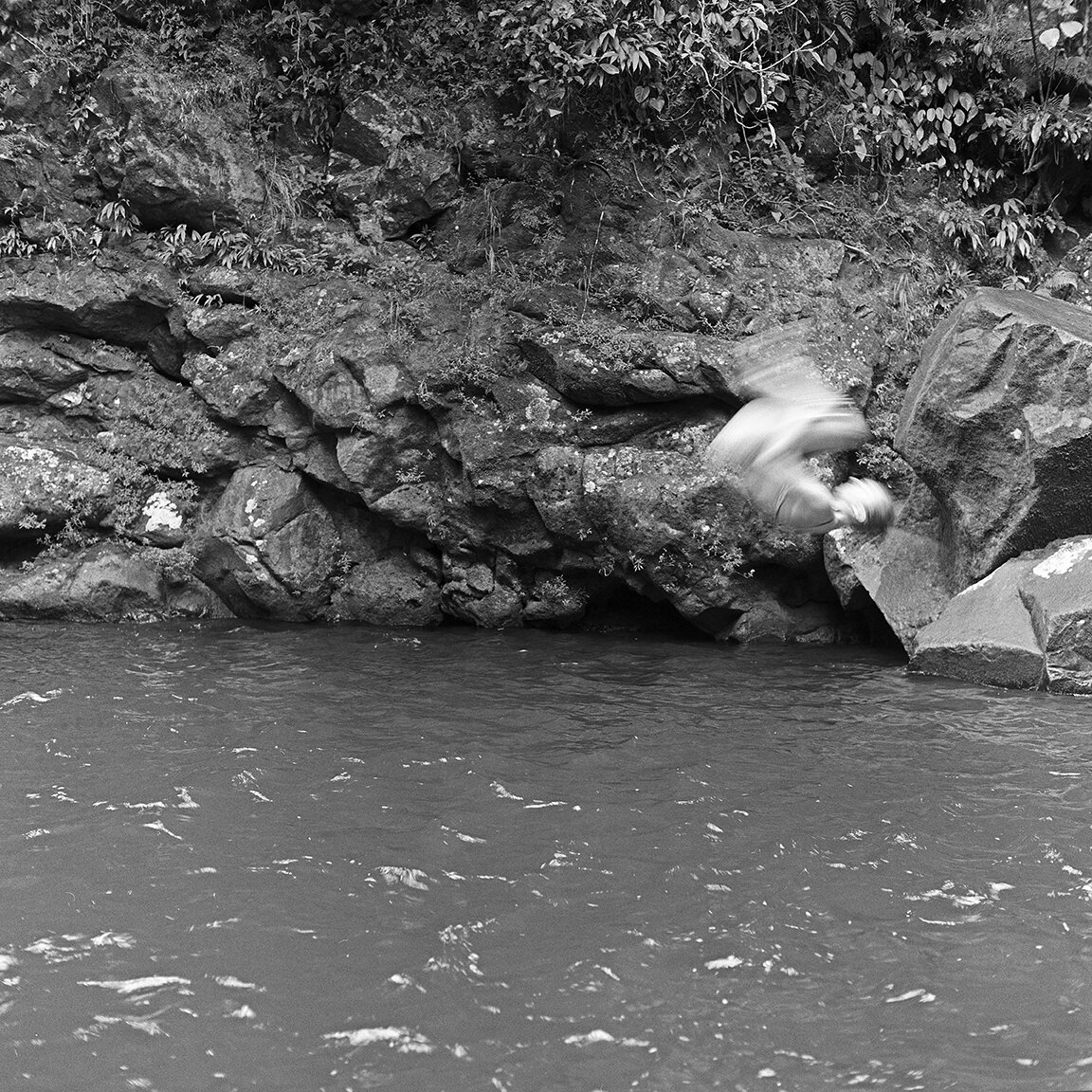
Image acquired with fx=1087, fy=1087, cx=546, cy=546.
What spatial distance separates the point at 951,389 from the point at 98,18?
11187 millimetres

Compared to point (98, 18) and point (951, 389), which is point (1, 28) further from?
point (951, 389)

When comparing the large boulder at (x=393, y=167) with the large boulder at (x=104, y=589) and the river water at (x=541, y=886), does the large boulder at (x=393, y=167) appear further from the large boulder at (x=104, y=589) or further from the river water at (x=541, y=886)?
the river water at (x=541, y=886)

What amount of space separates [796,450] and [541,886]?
3294mm

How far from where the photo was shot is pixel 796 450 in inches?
278

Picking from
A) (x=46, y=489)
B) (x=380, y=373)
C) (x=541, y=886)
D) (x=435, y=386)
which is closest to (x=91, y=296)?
(x=46, y=489)

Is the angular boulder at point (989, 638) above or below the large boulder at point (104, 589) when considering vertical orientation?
above

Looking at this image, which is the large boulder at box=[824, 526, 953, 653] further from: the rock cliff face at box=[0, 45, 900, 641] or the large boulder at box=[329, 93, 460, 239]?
the large boulder at box=[329, 93, 460, 239]

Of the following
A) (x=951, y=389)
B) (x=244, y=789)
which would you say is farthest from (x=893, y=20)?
(x=244, y=789)

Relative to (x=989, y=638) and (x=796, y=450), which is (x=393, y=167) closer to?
(x=796, y=450)

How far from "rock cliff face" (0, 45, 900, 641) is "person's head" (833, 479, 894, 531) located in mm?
3134

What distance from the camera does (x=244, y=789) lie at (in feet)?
21.7

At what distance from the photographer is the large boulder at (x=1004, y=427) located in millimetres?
9074

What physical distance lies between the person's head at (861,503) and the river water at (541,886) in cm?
155

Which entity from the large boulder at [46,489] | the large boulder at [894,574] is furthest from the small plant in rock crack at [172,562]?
the large boulder at [894,574]
